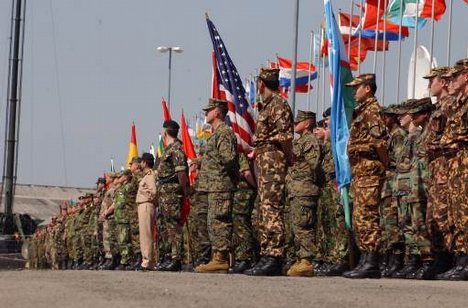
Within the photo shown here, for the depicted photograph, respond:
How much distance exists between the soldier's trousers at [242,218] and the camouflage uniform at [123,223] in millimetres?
4866

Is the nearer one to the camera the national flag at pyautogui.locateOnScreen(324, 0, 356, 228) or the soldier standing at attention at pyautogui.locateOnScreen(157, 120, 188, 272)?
the national flag at pyautogui.locateOnScreen(324, 0, 356, 228)

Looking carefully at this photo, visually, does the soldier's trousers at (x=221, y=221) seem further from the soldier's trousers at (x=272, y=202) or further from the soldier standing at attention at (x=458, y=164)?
the soldier standing at attention at (x=458, y=164)

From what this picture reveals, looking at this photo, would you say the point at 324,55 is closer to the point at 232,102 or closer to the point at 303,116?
the point at 232,102

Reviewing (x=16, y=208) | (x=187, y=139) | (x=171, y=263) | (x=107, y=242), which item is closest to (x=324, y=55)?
(x=187, y=139)

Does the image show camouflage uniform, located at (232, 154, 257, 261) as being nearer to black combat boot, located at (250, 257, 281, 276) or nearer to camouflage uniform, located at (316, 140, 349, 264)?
camouflage uniform, located at (316, 140, 349, 264)

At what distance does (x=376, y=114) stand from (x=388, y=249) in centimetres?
172

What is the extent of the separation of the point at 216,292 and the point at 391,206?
14.3ft

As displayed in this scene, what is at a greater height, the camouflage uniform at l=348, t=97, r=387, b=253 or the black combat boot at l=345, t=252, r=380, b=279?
the camouflage uniform at l=348, t=97, r=387, b=253

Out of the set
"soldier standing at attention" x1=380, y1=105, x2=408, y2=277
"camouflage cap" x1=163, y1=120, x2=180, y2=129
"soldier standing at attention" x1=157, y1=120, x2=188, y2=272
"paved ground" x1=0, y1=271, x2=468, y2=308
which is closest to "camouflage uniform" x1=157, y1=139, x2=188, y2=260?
"soldier standing at attention" x1=157, y1=120, x2=188, y2=272

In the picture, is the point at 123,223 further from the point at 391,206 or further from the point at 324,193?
the point at 391,206

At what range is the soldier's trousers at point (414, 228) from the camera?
38.3 ft

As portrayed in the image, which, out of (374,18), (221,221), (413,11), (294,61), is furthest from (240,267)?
(374,18)

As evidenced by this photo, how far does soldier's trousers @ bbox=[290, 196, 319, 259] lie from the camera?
40.3 ft

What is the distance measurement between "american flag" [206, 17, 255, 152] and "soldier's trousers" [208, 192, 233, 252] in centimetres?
242
